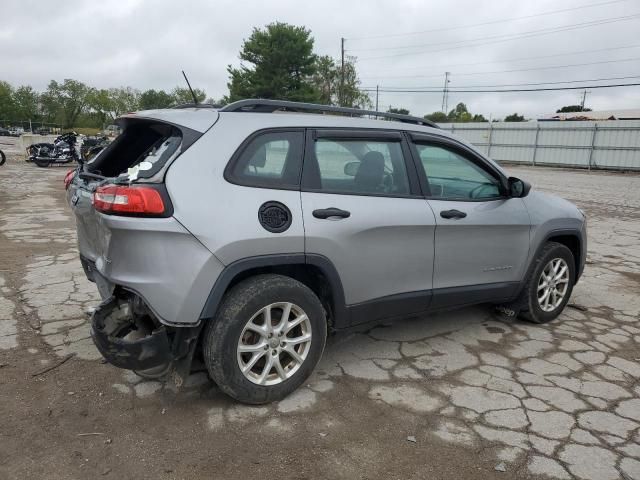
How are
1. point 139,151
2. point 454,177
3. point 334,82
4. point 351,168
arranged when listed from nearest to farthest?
point 351,168, point 139,151, point 454,177, point 334,82

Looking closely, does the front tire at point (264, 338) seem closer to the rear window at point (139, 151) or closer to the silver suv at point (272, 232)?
the silver suv at point (272, 232)

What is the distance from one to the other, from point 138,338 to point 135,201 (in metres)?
0.80

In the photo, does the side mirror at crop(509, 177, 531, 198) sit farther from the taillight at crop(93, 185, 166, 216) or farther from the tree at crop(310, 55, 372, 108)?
the tree at crop(310, 55, 372, 108)

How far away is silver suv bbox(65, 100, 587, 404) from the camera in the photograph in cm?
266

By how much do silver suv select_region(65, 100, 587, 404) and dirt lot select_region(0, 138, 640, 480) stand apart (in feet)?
1.03

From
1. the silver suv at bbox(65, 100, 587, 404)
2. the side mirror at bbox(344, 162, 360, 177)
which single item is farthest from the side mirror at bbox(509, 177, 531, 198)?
the side mirror at bbox(344, 162, 360, 177)

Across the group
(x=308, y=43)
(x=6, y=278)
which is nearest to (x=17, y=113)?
(x=308, y=43)

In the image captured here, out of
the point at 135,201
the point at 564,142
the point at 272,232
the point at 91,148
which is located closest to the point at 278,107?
the point at 272,232

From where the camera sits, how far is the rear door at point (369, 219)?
10.1ft

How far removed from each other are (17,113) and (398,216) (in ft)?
319

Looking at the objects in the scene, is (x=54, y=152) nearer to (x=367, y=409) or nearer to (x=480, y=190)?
(x=480, y=190)

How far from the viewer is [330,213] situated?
3047 mm

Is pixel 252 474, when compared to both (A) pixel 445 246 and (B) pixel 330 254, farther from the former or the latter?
(A) pixel 445 246

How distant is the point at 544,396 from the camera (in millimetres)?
3238
